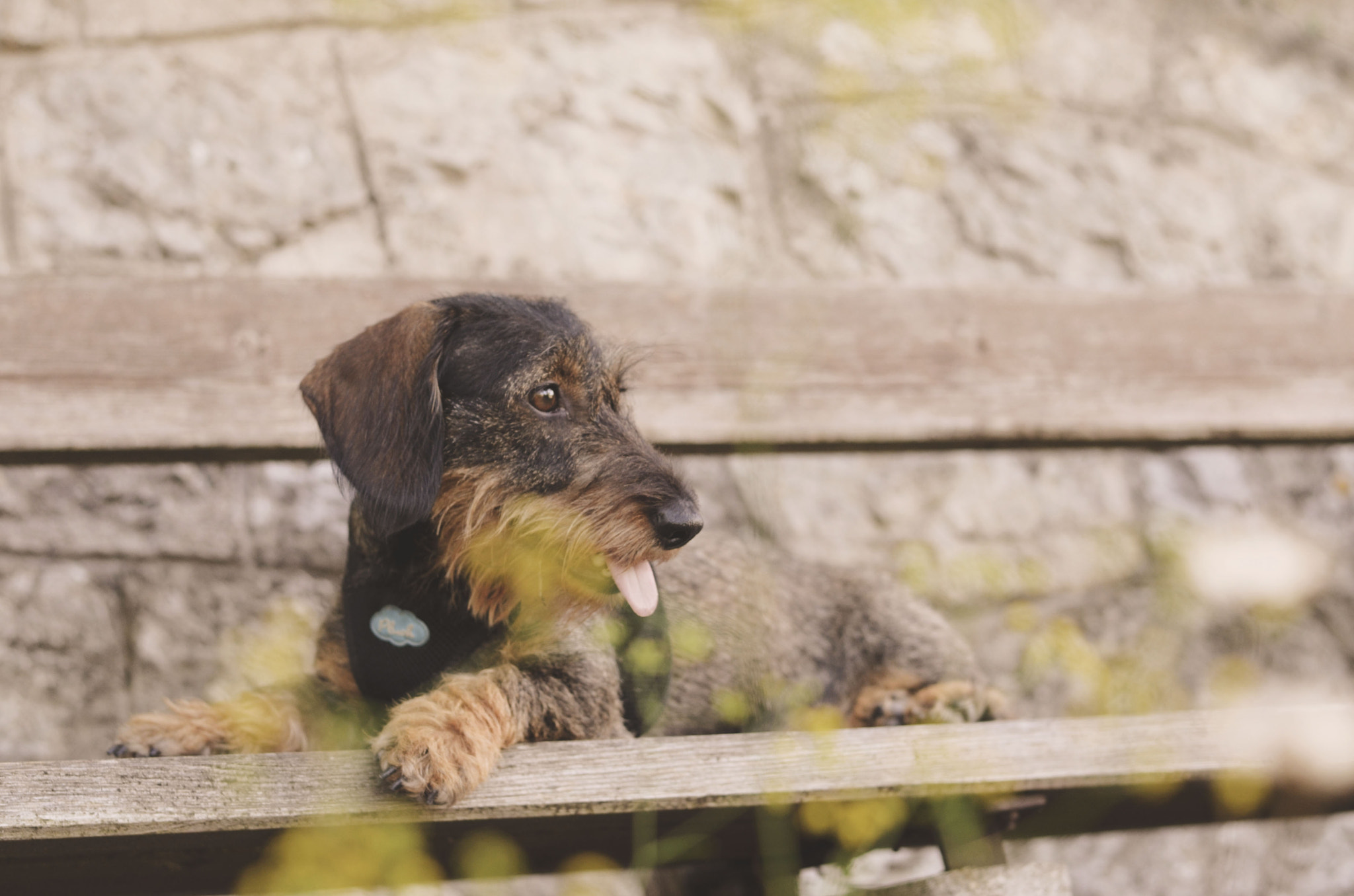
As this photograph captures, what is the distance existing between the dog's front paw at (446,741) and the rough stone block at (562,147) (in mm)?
1921

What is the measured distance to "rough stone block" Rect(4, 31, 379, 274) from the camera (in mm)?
3537

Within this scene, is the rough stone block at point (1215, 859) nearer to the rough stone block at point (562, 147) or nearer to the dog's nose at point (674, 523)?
the dog's nose at point (674, 523)

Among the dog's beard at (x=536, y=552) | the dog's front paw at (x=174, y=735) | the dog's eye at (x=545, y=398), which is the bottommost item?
the dog's front paw at (x=174, y=735)

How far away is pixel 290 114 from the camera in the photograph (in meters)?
3.72

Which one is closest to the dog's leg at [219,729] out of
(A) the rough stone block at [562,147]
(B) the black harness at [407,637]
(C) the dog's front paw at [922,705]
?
(B) the black harness at [407,637]

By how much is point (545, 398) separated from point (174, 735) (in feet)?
3.53

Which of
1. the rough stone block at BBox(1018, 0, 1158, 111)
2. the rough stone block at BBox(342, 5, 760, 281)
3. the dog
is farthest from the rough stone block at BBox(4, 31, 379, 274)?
the rough stone block at BBox(1018, 0, 1158, 111)

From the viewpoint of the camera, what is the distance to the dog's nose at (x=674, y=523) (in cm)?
220

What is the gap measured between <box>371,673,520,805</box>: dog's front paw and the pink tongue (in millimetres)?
331

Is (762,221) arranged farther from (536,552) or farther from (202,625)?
(202,625)

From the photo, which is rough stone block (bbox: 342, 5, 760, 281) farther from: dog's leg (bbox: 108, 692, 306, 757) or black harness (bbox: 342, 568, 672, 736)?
dog's leg (bbox: 108, 692, 306, 757)

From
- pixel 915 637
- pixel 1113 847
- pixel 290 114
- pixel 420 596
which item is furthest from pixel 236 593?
pixel 1113 847

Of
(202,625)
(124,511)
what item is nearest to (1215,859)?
(202,625)

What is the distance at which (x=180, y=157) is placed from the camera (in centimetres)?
362
